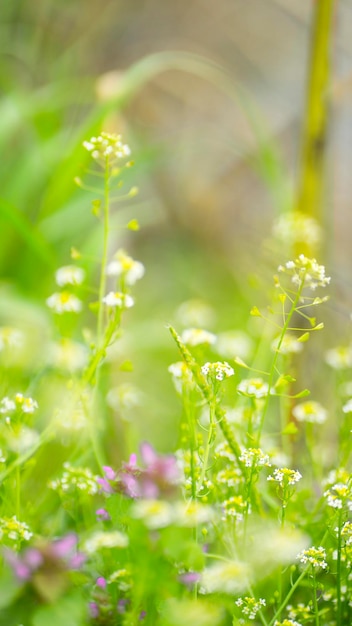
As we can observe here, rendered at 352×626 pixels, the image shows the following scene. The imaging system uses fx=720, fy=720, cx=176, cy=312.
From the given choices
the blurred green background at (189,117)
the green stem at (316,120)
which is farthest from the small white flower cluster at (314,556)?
the blurred green background at (189,117)

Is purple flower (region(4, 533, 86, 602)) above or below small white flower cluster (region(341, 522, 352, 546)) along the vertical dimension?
below

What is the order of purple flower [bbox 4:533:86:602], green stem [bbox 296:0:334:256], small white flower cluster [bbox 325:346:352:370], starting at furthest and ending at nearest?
green stem [bbox 296:0:334:256] < small white flower cluster [bbox 325:346:352:370] < purple flower [bbox 4:533:86:602]

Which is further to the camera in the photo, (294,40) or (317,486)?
(294,40)

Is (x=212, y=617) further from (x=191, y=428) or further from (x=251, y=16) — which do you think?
(x=251, y=16)

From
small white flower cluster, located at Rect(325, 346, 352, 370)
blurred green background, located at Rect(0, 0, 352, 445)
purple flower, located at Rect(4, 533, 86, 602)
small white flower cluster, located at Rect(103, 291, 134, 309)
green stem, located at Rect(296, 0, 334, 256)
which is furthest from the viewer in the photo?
blurred green background, located at Rect(0, 0, 352, 445)

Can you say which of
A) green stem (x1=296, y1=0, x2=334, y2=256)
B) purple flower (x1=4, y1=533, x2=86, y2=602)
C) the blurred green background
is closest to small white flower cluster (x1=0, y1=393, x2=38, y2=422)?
purple flower (x1=4, y1=533, x2=86, y2=602)

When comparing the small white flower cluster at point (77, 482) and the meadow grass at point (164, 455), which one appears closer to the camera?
the meadow grass at point (164, 455)

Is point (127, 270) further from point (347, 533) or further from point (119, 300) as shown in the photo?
point (347, 533)

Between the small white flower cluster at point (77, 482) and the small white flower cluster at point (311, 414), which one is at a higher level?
the small white flower cluster at point (311, 414)

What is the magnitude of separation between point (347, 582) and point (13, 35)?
1912 mm

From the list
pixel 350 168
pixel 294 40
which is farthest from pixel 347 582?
pixel 294 40

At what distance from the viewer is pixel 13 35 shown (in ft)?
6.54

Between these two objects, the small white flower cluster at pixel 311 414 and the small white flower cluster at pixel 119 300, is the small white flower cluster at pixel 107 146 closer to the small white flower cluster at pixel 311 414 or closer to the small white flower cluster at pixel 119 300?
the small white flower cluster at pixel 119 300

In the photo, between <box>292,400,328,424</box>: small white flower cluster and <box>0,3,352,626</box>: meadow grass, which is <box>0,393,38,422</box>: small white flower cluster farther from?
<box>292,400,328,424</box>: small white flower cluster
